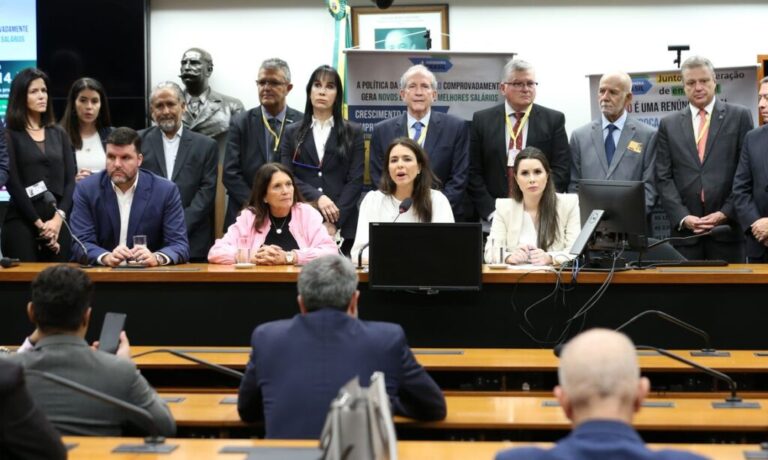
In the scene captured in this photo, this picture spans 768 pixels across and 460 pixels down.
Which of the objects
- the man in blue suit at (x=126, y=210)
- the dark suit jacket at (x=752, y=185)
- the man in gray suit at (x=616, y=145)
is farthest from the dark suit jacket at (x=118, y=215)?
the dark suit jacket at (x=752, y=185)

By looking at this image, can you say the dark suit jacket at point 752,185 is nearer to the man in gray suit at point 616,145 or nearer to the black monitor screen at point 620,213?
the man in gray suit at point 616,145

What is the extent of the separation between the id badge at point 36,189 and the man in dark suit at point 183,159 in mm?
930

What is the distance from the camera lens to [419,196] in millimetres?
6227

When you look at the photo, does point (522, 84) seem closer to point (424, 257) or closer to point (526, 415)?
point (424, 257)

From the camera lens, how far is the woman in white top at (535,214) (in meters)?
6.16

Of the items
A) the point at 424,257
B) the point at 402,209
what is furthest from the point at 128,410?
the point at 402,209

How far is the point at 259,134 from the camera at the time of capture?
7535 millimetres

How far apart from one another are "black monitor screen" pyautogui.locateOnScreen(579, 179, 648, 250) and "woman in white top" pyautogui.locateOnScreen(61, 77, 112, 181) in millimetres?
3563

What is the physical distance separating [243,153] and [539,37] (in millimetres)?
3177

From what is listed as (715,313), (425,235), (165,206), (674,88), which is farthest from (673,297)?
(674,88)

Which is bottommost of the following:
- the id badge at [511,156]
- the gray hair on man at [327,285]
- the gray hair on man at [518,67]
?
the gray hair on man at [327,285]

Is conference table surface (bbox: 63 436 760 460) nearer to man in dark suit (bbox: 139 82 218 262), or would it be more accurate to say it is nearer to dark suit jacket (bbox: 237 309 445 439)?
dark suit jacket (bbox: 237 309 445 439)

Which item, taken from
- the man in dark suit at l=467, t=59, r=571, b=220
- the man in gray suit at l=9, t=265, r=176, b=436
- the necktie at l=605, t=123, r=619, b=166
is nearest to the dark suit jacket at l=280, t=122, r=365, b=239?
the man in dark suit at l=467, t=59, r=571, b=220

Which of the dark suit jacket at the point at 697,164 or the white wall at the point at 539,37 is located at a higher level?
the white wall at the point at 539,37
